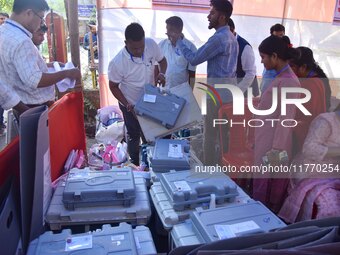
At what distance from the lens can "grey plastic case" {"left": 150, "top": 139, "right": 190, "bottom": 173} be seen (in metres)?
2.13

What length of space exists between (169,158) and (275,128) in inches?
34.5

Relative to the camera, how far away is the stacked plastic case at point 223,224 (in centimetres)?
140

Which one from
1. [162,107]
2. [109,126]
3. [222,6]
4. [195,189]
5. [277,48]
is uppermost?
[222,6]

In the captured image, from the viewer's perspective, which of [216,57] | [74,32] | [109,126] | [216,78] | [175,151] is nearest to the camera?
[175,151]

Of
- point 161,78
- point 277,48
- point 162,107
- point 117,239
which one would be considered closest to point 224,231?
point 117,239

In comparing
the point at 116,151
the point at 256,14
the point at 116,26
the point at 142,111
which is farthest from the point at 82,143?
the point at 256,14

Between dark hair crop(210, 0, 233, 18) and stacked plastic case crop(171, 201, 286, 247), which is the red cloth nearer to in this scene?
stacked plastic case crop(171, 201, 286, 247)

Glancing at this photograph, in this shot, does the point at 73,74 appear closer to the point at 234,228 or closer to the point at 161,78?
the point at 161,78

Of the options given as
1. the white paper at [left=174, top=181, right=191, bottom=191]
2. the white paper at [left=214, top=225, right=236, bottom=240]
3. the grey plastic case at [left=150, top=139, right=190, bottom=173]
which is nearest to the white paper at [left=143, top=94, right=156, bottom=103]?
the grey plastic case at [left=150, top=139, right=190, bottom=173]

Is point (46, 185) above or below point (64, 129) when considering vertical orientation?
below

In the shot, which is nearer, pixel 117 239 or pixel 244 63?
pixel 117 239

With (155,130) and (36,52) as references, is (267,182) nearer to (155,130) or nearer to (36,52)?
(155,130)

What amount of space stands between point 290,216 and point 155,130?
120cm

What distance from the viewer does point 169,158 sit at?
2.16 meters
